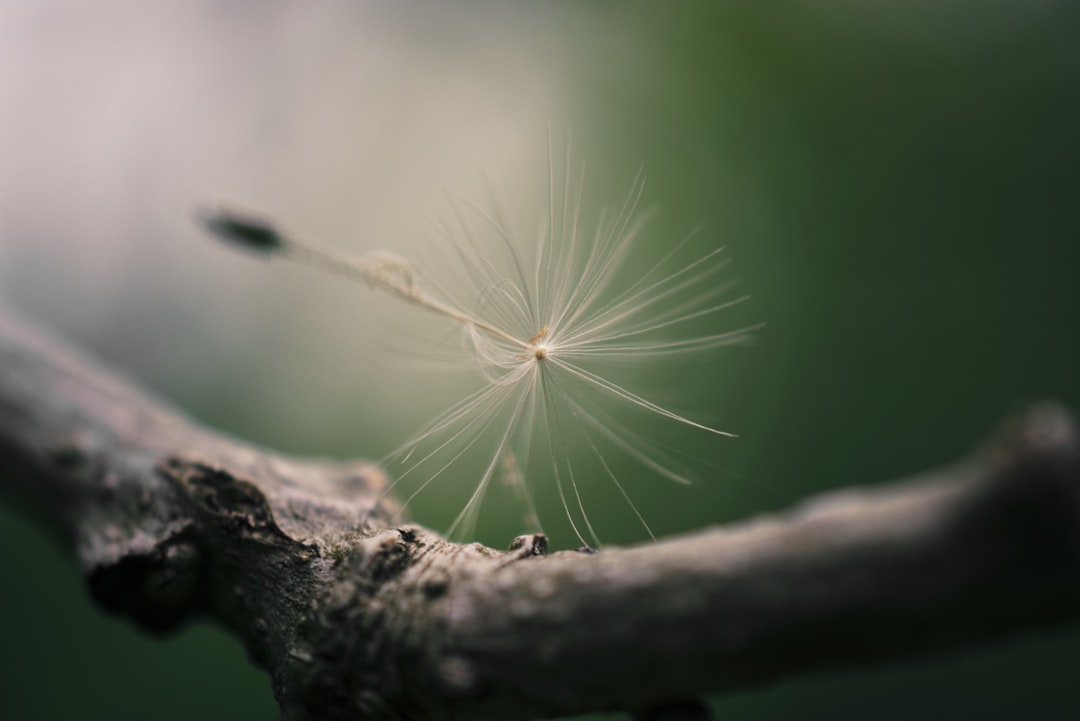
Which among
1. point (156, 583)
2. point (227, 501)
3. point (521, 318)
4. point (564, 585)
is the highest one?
point (521, 318)

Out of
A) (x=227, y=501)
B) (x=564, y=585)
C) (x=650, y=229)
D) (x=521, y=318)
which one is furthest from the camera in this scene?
(x=650, y=229)

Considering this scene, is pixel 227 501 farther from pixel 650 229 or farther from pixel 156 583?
pixel 650 229

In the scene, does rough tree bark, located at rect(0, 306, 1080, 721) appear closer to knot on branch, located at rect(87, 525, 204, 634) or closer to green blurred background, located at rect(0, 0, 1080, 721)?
knot on branch, located at rect(87, 525, 204, 634)

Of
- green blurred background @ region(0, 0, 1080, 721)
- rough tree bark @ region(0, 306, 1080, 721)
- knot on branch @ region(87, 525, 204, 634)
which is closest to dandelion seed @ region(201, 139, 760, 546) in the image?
rough tree bark @ region(0, 306, 1080, 721)

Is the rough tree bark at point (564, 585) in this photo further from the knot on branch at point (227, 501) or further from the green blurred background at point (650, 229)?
the green blurred background at point (650, 229)

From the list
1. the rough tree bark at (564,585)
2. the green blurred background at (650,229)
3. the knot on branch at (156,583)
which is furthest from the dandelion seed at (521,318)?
the green blurred background at (650,229)

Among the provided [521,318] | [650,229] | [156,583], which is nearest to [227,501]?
[156,583]
